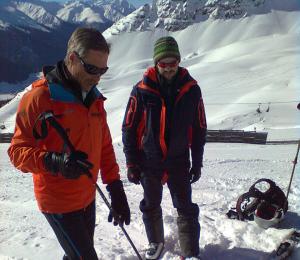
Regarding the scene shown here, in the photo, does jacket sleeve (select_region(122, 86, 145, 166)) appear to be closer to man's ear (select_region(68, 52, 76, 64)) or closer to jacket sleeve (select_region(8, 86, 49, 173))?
man's ear (select_region(68, 52, 76, 64))

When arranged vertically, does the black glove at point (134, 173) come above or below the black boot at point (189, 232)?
above

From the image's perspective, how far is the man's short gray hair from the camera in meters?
2.97

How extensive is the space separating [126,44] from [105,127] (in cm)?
19007

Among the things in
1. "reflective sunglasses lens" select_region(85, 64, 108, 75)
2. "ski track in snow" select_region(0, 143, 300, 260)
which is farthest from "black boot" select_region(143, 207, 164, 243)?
"reflective sunglasses lens" select_region(85, 64, 108, 75)

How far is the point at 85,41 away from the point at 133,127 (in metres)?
1.66

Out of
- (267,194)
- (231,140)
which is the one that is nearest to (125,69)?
(231,140)

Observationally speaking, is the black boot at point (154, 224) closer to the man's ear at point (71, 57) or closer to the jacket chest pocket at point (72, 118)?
the jacket chest pocket at point (72, 118)

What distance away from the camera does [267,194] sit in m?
→ 5.76

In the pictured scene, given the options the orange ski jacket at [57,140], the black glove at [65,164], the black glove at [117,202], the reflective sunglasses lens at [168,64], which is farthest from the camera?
the reflective sunglasses lens at [168,64]

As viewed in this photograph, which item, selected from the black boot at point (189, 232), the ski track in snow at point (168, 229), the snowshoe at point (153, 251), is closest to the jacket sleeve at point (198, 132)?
the black boot at point (189, 232)

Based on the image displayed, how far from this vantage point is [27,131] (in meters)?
2.93

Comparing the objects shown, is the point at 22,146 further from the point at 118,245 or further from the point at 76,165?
the point at 118,245

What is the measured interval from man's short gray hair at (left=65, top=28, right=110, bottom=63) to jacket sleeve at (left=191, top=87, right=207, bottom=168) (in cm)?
166

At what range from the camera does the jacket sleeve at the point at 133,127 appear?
444 cm
